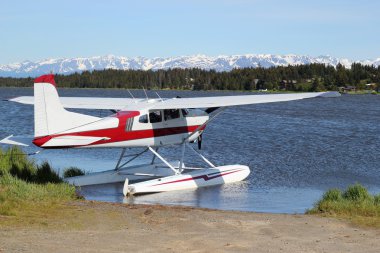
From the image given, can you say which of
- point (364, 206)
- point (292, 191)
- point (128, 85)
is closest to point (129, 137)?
point (292, 191)

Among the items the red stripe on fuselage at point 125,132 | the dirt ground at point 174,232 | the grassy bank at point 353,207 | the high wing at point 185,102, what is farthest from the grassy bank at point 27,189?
the grassy bank at point 353,207

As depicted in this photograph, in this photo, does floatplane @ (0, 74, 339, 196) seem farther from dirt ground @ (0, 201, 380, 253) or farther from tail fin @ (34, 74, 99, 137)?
dirt ground @ (0, 201, 380, 253)

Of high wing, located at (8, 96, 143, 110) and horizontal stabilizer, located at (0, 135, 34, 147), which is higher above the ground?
high wing, located at (8, 96, 143, 110)

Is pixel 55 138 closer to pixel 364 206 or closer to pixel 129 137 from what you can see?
pixel 129 137

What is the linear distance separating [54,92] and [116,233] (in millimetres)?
4419

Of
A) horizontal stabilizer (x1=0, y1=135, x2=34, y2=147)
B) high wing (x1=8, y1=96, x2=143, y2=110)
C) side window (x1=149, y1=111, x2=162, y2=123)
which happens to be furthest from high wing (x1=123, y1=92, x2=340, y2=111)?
horizontal stabilizer (x1=0, y1=135, x2=34, y2=147)

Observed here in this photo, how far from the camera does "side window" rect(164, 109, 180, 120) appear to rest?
14075 millimetres

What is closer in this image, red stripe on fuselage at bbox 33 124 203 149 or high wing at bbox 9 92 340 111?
red stripe on fuselage at bbox 33 124 203 149

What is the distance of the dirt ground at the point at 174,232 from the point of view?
23.1 feet

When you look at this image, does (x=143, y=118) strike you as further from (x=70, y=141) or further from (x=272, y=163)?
(x=272, y=163)

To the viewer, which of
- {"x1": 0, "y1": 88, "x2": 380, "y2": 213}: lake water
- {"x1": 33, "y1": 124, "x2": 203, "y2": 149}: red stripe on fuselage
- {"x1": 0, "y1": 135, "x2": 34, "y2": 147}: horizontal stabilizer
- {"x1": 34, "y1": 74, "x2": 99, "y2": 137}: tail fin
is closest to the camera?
{"x1": 34, "y1": 74, "x2": 99, "y2": 137}: tail fin

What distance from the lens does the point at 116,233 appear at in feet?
25.7

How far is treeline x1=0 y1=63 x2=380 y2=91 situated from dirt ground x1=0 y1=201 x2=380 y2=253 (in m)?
116

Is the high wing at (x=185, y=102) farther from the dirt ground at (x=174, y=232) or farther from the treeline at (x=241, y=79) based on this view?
the treeline at (x=241, y=79)
